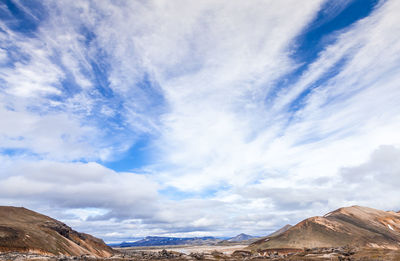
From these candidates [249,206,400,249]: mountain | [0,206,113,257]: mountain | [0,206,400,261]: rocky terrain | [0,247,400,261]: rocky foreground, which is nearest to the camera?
[0,247,400,261]: rocky foreground

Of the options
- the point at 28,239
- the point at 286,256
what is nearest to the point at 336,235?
the point at 286,256

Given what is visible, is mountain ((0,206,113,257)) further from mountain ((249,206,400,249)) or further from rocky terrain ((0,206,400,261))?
mountain ((249,206,400,249))

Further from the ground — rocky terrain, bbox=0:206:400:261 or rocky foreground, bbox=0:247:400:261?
rocky terrain, bbox=0:206:400:261

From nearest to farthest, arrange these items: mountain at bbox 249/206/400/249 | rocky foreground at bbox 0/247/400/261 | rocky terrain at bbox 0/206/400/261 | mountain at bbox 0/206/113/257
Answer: rocky foreground at bbox 0/247/400/261, mountain at bbox 0/206/113/257, rocky terrain at bbox 0/206/400/261, mountain at bbox 249/206/400/249

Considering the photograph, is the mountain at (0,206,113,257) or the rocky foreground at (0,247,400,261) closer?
the rocky foreground at (0,247,400,261)

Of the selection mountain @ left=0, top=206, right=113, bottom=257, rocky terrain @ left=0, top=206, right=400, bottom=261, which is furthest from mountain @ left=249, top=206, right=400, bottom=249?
mountain @ left=0, top=206, right=113, bottom=257

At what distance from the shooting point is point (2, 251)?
64375mm

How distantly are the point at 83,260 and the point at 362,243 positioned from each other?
10810 centimetres

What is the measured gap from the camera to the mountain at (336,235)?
11671cm

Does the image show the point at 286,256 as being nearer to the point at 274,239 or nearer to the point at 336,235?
the point at 274,239

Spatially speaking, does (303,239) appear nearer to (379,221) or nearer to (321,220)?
(321,220)

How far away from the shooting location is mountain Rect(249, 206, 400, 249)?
11671 centimetres

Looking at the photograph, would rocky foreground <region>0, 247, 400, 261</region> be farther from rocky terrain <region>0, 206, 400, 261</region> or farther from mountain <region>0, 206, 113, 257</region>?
mountain <region>0, 206, 113, 257</region>

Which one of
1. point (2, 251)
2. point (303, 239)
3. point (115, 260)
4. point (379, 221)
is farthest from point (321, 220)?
point (2, 251)
